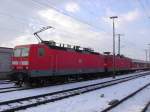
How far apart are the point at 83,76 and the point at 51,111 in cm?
2180

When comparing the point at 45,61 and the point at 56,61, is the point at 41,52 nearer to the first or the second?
the point at 45,61

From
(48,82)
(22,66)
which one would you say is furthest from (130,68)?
(22,66)

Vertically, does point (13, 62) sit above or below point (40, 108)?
above

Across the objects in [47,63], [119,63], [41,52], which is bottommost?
[47,63]

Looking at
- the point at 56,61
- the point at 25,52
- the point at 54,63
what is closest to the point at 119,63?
the point at 56,61

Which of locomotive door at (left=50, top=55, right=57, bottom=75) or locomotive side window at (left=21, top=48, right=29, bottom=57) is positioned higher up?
locomotive side window at (left=21, top=48, right=29, bottom=57)

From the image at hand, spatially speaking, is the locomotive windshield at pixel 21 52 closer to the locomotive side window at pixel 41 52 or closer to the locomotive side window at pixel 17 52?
the locomotive side window at pixel 17 52

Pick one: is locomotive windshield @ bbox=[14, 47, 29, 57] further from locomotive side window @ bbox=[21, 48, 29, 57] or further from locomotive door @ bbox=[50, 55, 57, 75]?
locomotive door @ bbox=[50, 55, 57, 75]

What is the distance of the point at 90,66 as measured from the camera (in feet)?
115

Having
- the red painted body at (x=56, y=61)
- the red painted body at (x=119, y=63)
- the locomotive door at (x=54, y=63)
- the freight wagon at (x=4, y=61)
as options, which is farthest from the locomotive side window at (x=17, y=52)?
the red painted body at (x=119, y=63)

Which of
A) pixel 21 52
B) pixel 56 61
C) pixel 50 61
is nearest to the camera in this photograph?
pixel 21 52

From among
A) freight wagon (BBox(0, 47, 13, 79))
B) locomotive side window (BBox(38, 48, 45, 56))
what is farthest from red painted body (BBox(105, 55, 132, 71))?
locomotive side window (BBox(38, 48, 45, 56))

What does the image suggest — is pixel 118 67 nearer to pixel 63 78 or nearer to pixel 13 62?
pixel 63 78

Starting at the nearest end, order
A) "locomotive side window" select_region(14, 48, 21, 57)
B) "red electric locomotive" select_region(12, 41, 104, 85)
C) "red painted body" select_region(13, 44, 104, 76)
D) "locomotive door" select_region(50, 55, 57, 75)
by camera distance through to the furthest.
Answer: "red electric locomotive" select_region(12, 41, 104, 85) < "red painted body" select_region(13, 44, 104, 76) < "locomotive side window" select_region(14, 48, 21, 57) < "locomotive door" select_region(50, 55, 57, 75)
